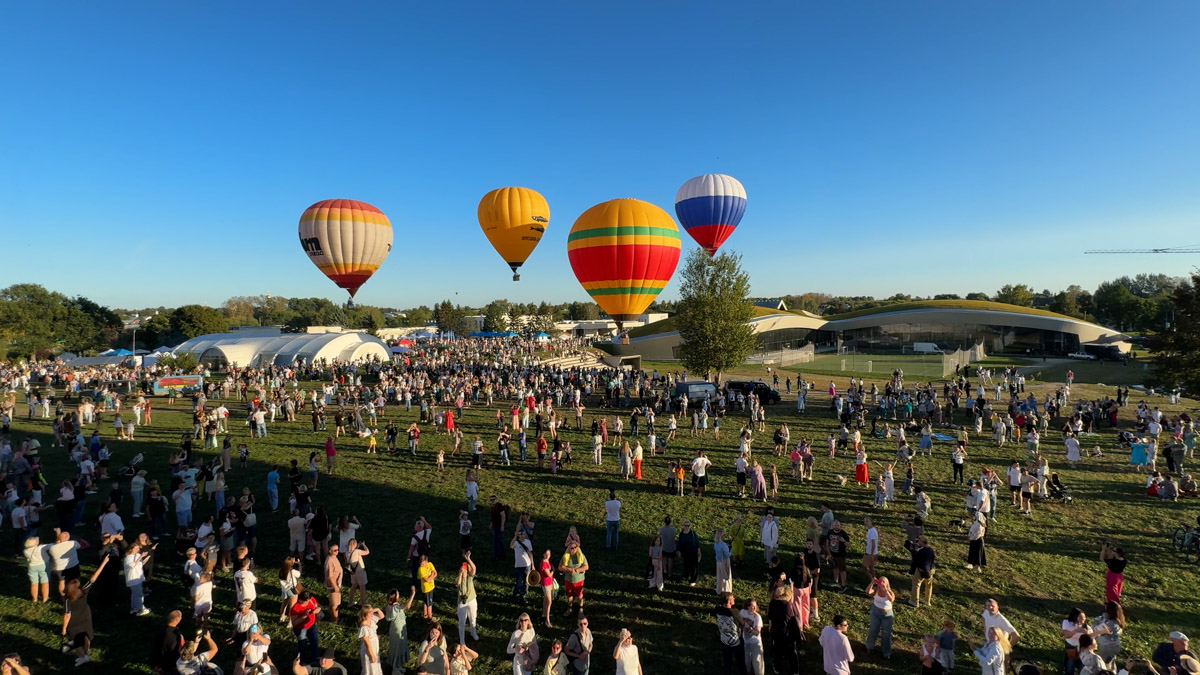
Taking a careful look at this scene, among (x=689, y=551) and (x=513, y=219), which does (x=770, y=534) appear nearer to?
(x=689, y=551)

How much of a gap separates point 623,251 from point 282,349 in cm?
3318

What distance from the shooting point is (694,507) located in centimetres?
1304

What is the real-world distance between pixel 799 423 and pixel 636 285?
959 cm

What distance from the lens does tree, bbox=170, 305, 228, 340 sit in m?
66.2

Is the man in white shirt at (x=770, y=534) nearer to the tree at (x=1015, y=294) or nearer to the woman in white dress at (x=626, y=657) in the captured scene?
the woman in white dress at (x=626, y=657)

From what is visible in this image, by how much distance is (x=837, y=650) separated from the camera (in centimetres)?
629

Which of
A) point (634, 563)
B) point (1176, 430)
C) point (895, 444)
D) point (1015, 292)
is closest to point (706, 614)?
point (634, 563)

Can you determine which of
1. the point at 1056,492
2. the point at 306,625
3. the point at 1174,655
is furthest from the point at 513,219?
the point at 1174,655

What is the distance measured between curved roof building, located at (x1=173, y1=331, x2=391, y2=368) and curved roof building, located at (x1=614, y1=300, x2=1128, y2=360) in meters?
25.9

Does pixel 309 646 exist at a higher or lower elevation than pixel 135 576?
lower

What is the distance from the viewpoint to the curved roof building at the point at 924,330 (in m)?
55.2

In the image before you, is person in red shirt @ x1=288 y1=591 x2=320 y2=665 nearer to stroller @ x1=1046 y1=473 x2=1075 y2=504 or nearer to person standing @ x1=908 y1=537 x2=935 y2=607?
person standing @ x1=908 y1=537 x2=935 y2=607

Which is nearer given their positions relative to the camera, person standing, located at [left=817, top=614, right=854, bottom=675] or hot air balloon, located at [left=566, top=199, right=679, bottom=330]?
person standing, located at [left=817, top=614, right=854, bottom=675]

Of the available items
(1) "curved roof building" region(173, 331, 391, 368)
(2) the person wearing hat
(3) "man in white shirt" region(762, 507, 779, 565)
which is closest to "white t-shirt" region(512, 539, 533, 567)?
(3) "man in white shirt" region(762, 507, 779, 565)
